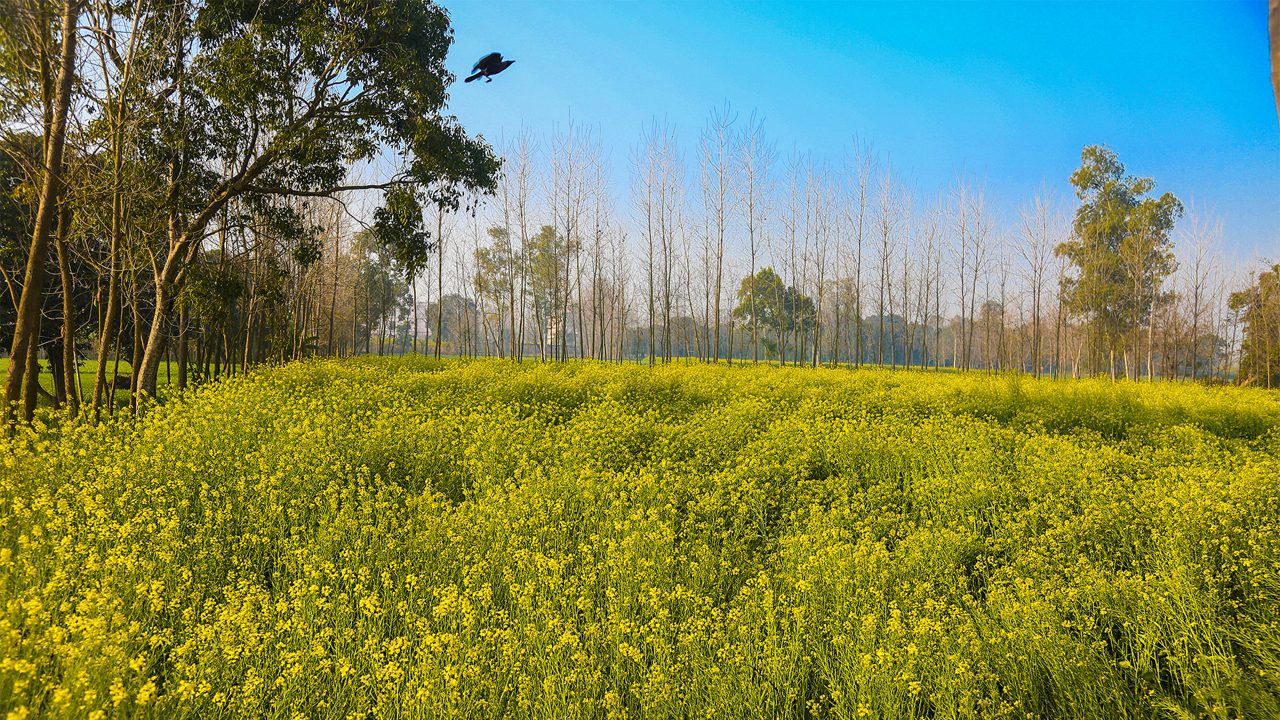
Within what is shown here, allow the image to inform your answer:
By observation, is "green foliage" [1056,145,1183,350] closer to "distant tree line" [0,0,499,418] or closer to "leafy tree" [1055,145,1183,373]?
"leafy tree" [1055,145,1183,373]

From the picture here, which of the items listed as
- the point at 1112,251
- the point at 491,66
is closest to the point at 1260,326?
the point at 1112,251

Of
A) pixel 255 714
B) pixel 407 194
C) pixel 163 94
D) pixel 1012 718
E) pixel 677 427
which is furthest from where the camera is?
Answer: pixel 407 194

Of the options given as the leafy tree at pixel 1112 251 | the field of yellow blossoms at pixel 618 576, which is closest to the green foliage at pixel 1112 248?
the leafy tree at pixel 1112 251

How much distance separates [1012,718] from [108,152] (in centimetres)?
1188

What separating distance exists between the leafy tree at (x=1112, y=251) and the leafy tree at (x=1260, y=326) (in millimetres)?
4565

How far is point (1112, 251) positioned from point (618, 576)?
4392 centimetres

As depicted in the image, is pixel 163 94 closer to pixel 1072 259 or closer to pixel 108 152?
pixel 108 152

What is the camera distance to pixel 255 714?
258 centimetres

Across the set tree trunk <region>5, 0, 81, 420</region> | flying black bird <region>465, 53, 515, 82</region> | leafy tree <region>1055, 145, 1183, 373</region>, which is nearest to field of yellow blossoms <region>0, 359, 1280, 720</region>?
tree trunk <region>5, 0, 81, 420</region>

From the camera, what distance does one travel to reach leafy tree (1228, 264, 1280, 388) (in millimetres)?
30594

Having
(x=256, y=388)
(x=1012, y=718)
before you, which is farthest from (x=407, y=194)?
(x=1012, y=718)

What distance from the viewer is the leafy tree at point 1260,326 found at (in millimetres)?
30594

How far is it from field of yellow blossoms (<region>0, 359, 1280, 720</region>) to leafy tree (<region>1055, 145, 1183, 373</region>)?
33.8m

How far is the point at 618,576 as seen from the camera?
373 centimetres
